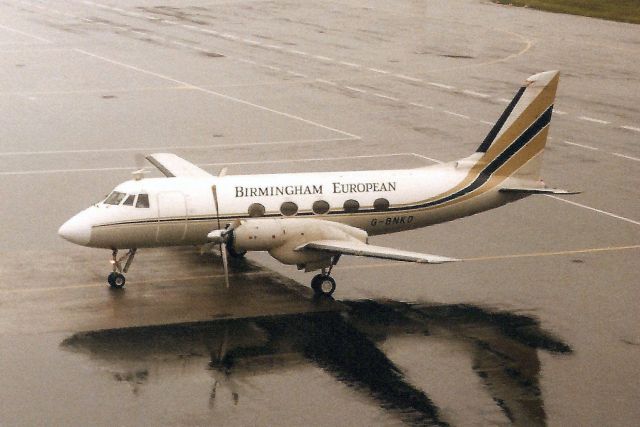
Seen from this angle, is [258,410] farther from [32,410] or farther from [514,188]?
[514,188]

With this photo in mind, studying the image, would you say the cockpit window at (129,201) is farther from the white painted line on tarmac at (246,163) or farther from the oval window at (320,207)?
the white painted line on tarmac at (246,163)

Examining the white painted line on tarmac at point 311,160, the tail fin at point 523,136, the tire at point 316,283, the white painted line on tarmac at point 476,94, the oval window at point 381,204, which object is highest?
the tail fin at point 523,136

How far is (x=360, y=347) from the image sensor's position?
30.9 metres

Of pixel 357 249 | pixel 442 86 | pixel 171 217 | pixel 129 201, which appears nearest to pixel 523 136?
pixel 357 249

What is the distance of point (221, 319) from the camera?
32.8 m

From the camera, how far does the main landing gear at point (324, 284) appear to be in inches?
1359

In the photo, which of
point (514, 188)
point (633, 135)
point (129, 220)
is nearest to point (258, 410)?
point (129, 220)

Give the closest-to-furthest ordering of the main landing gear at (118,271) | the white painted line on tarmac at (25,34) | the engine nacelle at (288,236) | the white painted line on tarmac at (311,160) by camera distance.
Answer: the engine nacelle at (288,236) < the main landing gear at (118,271) < the white painted line on tarmac at (311,160) < the white painted line on tarmac at (25,34)

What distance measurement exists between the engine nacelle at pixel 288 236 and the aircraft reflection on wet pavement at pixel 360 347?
1.82 metres

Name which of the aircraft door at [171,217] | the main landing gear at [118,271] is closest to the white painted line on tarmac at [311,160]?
the main landing gear at [118,271]

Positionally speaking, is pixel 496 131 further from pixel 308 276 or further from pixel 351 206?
pixel 308 276

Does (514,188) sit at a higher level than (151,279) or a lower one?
higher

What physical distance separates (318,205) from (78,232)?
727cm

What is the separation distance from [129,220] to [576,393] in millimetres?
14015
